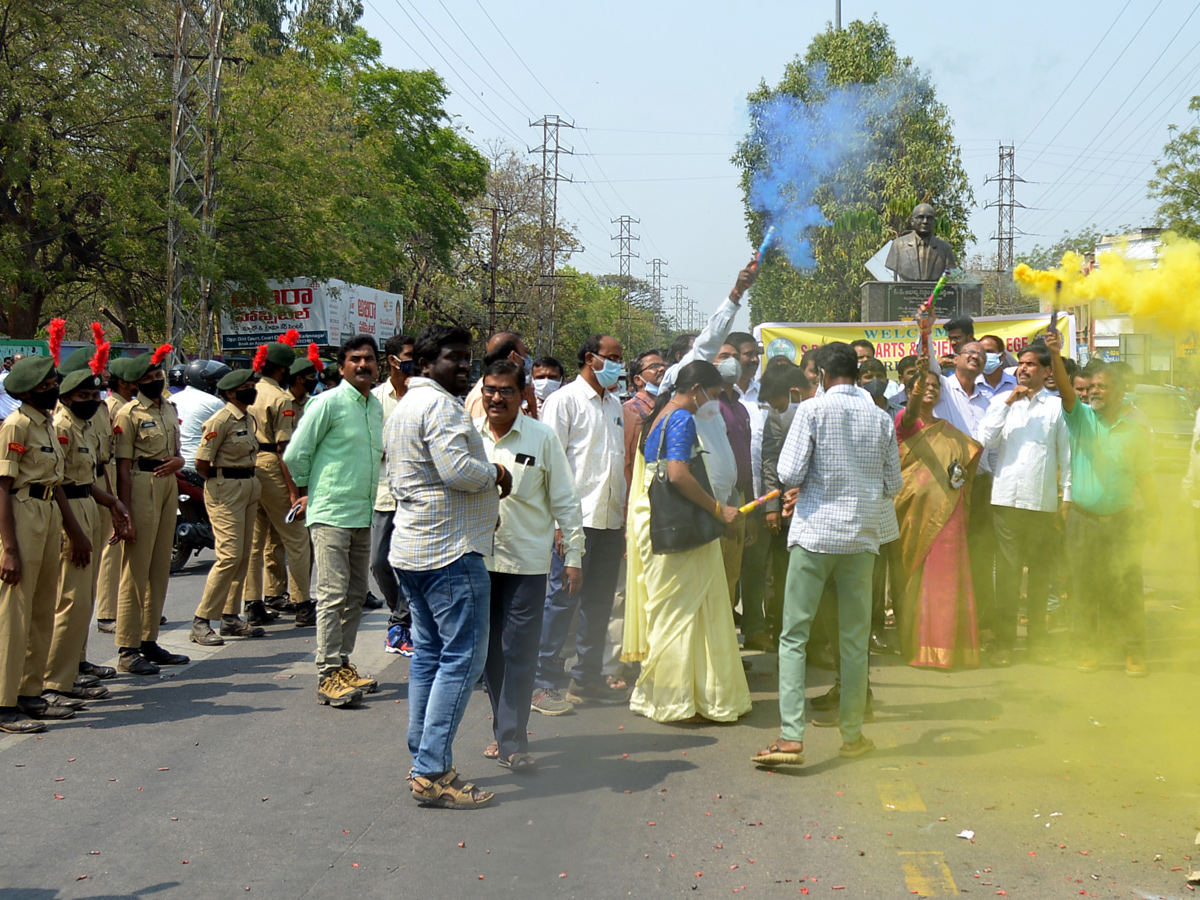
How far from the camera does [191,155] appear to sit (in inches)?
881

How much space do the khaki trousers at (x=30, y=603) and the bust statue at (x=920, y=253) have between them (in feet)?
33.3

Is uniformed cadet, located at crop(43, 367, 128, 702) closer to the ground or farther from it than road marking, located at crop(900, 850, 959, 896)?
farther from it

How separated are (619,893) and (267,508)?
5.57 m

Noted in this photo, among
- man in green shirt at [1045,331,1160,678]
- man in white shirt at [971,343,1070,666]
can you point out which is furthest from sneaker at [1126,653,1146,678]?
man in white shirt at [971,343,1070,666]

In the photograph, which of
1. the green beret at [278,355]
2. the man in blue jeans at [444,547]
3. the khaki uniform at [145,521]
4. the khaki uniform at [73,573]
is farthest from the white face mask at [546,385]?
the man in blue jeans at [444,547]

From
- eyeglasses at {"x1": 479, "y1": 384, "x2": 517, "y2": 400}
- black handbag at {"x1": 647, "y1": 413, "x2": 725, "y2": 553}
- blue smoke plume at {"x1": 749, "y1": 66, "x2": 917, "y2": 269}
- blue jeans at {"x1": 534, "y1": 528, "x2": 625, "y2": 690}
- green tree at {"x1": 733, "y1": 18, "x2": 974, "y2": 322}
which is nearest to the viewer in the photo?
eyeglasses at {"x1": 479, "y1": 384, "x2": 517, "y2": 400}

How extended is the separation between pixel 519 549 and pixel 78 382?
10.2 feet

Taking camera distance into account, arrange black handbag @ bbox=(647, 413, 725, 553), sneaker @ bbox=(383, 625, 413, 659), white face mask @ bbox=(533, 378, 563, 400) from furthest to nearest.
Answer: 1. white face mask @ bbox=(533, 378, 563, 400)
2. sneaker @ bbox=(383, 625, 413, 659)
3. black handbag @ bbox=(647, 413, 725, 553)

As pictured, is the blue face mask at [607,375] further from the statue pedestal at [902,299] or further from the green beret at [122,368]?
the statue pedestal at [902,299]

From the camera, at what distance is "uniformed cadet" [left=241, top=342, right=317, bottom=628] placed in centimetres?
860

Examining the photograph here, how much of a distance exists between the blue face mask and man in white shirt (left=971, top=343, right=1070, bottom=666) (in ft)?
9.09

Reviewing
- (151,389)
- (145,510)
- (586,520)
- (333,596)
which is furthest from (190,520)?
(586,520)

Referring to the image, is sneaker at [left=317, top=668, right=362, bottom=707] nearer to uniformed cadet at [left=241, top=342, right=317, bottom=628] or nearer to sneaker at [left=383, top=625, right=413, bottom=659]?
sneaker at [left=383, top=625, right=413, bottom=659]

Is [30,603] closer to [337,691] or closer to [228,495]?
[337,691]
